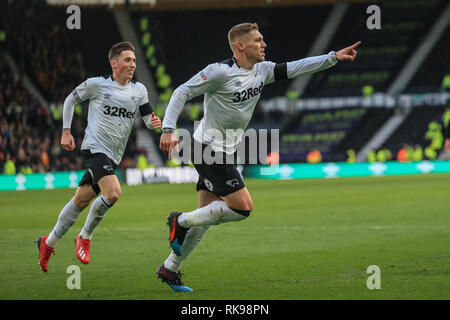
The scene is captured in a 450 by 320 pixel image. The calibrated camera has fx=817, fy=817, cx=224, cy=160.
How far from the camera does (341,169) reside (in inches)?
1264

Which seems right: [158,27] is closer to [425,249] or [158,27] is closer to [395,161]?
[395,161]

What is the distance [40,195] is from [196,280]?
15.5m

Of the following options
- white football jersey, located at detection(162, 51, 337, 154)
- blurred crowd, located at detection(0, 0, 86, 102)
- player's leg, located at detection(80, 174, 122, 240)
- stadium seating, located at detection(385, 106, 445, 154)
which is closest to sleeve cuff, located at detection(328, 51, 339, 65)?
white football jersey, located at detection(162, 51, 337, 154)

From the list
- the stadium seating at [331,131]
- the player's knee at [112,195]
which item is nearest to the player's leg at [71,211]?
the player's knee at [112,195]

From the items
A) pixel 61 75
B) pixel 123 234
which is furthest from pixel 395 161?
pixel 123 234

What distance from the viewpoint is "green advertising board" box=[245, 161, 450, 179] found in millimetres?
31234

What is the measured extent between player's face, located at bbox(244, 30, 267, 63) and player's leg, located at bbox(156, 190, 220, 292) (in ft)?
4.27

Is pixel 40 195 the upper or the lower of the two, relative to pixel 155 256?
upper

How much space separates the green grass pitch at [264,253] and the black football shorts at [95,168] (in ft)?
2.99

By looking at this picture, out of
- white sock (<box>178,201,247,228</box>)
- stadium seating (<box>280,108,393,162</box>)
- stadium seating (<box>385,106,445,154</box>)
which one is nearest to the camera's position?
white sock (<box>178,201,247,228</box>)

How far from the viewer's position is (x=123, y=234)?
39.9 ft

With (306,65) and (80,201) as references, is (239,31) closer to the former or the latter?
(306,65)

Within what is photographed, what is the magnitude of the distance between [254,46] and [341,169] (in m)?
25.4

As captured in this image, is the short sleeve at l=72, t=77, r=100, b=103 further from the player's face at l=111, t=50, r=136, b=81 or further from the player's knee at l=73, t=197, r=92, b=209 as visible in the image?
the player's knee at l=73, t=197, r=92, b=209
